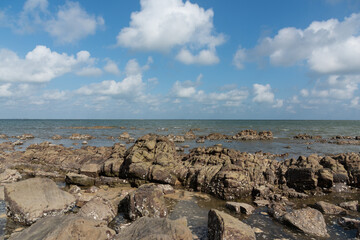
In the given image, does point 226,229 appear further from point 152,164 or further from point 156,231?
point 152,164

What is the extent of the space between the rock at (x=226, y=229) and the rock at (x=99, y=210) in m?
4.26

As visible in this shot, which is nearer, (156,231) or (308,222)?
(156,231)

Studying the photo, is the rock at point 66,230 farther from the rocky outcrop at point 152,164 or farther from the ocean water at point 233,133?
the ocean water at point 233,133

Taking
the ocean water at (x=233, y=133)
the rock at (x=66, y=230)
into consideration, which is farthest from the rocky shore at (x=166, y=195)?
the ocean water at (x=233, y=133)

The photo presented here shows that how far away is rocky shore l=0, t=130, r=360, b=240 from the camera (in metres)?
6.99

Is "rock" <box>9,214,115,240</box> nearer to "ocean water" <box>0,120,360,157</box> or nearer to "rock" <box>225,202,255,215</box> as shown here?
"rock" <box>225,202,255,215</box>

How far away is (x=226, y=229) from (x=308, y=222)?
3.92 metres

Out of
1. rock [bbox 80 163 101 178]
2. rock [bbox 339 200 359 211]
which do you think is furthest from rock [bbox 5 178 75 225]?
rock [bbox 339 200 359 211]

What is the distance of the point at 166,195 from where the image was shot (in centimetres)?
1245

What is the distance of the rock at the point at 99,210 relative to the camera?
8781mm

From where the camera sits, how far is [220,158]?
55.4ft

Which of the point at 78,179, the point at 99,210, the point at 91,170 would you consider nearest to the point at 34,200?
the point at 99,210

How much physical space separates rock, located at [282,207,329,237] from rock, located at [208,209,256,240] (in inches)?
97.3

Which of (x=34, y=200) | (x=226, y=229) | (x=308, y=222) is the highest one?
(x=226, y=229)
